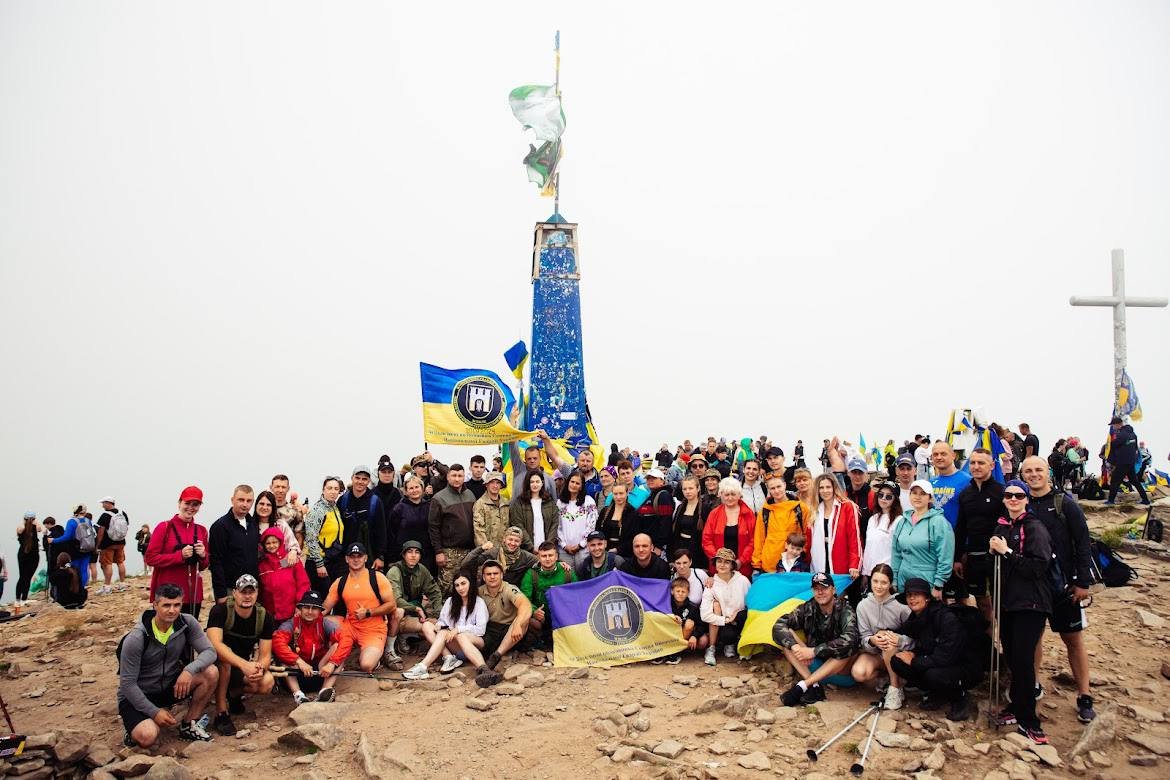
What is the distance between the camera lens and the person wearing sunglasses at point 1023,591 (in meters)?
5.71

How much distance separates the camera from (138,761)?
5973mm

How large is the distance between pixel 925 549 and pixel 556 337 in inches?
380

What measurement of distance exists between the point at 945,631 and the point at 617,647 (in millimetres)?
3619

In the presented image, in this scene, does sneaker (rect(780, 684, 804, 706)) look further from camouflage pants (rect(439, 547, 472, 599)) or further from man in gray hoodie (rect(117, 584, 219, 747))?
man in gray hoodie (rect(117, 584, 219, 747))

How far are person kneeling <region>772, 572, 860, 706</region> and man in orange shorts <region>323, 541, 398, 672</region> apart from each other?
14.7 feet

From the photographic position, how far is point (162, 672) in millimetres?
6719

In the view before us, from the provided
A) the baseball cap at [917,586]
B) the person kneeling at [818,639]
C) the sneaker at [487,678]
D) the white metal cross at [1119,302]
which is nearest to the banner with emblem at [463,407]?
the sneaker at [487,678]

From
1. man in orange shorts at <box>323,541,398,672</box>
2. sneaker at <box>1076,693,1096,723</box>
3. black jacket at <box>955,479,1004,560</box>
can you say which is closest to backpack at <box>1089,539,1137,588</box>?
black jacket at <box>955,479,1004,560</box>

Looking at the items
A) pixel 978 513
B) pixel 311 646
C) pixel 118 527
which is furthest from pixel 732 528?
pixel 118 527

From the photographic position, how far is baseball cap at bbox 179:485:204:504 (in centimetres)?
727

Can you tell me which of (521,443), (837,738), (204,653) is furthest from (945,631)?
(521,443)

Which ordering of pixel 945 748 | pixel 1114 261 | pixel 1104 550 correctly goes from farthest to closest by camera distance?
pixel 1114 261 < pixel 1104 550 < pixel 945 748

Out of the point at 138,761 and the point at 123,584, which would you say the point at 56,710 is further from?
the point at 123,584

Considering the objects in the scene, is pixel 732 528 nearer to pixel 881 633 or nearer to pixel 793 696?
pixel 793 696
